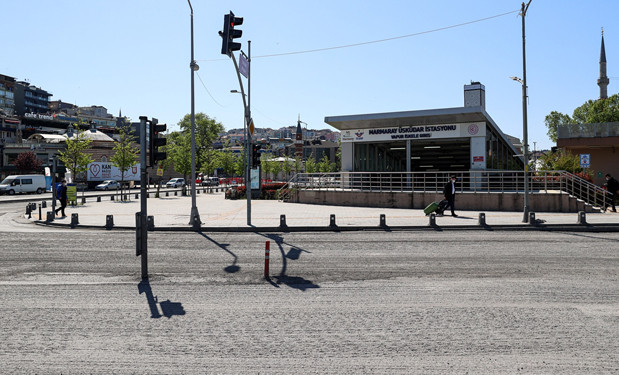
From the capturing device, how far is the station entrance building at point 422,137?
96.7 ft

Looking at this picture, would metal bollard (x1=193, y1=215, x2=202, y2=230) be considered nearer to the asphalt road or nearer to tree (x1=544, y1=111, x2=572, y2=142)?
the asphalt road

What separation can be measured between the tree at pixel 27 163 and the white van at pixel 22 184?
16.4 m

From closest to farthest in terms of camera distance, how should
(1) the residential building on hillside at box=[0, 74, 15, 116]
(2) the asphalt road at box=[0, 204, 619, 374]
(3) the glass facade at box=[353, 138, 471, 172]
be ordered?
1. (2) the asphalt road at box=[0, 204, 619, 374]
2. (3) the glass facade at box=[353, 138, 471, 172]
3. (1) the residential building on hillside at box=[0, 74, 15, 116]

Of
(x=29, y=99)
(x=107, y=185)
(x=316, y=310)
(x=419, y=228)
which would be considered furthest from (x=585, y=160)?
(x=29, y=99)

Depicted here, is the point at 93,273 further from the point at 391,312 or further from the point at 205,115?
the point at 205,115

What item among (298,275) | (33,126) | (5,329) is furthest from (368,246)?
(33,126)

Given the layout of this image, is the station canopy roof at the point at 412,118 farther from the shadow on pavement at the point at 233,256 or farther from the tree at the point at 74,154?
the tree at the point at 74,154

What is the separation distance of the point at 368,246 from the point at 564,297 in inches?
249

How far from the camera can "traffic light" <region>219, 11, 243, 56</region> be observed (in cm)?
1505

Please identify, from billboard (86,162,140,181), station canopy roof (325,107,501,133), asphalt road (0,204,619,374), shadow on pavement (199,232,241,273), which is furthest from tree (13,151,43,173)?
shadow on pavement (199,232,241,273)

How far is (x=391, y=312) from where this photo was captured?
7176 millimetres

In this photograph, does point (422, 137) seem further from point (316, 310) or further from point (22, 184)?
point (22, 184)

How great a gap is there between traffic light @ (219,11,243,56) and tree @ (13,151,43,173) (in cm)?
6367

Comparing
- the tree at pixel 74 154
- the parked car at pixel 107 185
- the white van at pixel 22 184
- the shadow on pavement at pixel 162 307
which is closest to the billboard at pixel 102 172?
the parked car at pixel 107 185
